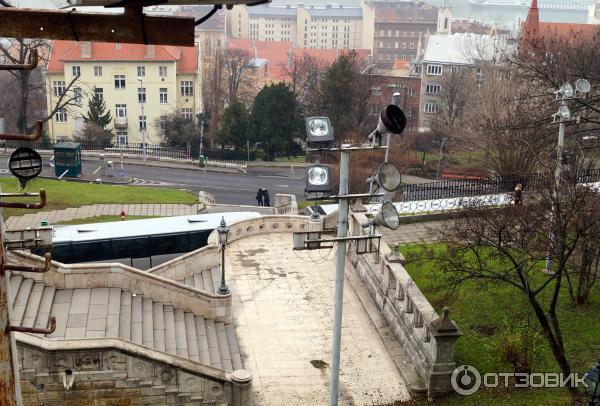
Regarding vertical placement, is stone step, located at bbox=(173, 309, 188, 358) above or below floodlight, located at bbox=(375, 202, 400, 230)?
below

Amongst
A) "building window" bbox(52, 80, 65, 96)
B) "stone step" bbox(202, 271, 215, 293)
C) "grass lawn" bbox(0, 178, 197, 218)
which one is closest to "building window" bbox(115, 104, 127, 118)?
"building window" bbox(52, 80, 65, 96)

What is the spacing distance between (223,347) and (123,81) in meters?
58.2

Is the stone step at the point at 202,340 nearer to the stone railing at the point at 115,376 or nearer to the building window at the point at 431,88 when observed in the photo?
the stone railing at the point at 115,376

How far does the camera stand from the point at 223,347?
15.6 metres

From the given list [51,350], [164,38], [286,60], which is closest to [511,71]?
[51,350]

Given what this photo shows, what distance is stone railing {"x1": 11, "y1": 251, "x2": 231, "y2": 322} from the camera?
1564 cm

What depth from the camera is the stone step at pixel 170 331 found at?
14585 millimetres

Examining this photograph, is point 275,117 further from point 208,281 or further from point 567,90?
point 567,90

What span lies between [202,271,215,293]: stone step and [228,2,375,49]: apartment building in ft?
575

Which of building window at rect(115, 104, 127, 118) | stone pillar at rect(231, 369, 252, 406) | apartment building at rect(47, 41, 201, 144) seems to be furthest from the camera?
building window at rect(115, 104, 127, 118)

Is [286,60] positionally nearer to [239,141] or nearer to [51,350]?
[239,141]

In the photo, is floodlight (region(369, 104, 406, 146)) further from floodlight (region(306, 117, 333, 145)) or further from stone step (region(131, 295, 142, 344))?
stone step (region(131, 295, 142, 344))

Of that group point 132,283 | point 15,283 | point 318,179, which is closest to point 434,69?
point 132,283

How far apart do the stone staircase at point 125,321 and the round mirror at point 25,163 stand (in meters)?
7.69
